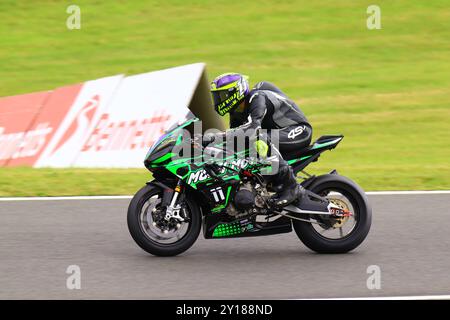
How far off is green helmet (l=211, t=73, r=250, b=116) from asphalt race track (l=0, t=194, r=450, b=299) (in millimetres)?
1285

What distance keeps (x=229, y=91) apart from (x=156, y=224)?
4.08ft

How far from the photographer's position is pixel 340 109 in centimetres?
1553

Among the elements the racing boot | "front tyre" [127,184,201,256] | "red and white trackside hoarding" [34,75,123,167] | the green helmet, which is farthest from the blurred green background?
"front tyre" [127,184,201,256]

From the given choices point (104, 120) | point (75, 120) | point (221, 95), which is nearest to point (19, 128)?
point (75, 120)

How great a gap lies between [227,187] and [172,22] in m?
13.5

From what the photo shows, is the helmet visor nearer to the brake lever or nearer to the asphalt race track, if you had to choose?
the brake lever

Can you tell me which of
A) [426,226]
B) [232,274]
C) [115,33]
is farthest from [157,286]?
[115,33]

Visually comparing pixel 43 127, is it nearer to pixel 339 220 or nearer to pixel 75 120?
pixel 75 120

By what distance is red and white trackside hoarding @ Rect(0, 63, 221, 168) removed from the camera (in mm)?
11867

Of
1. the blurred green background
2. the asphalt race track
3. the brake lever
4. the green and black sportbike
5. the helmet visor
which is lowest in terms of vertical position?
the blurred green background

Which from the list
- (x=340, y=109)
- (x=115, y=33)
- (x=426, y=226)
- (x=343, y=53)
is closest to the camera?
(x=426, y=226)

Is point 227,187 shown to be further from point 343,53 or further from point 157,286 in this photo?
point 343,53

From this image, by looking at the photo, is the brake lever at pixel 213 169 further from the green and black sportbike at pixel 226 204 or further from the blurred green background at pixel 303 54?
the blurred green background at pixel 303 54

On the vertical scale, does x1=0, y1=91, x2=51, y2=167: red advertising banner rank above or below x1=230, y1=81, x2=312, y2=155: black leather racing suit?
below
